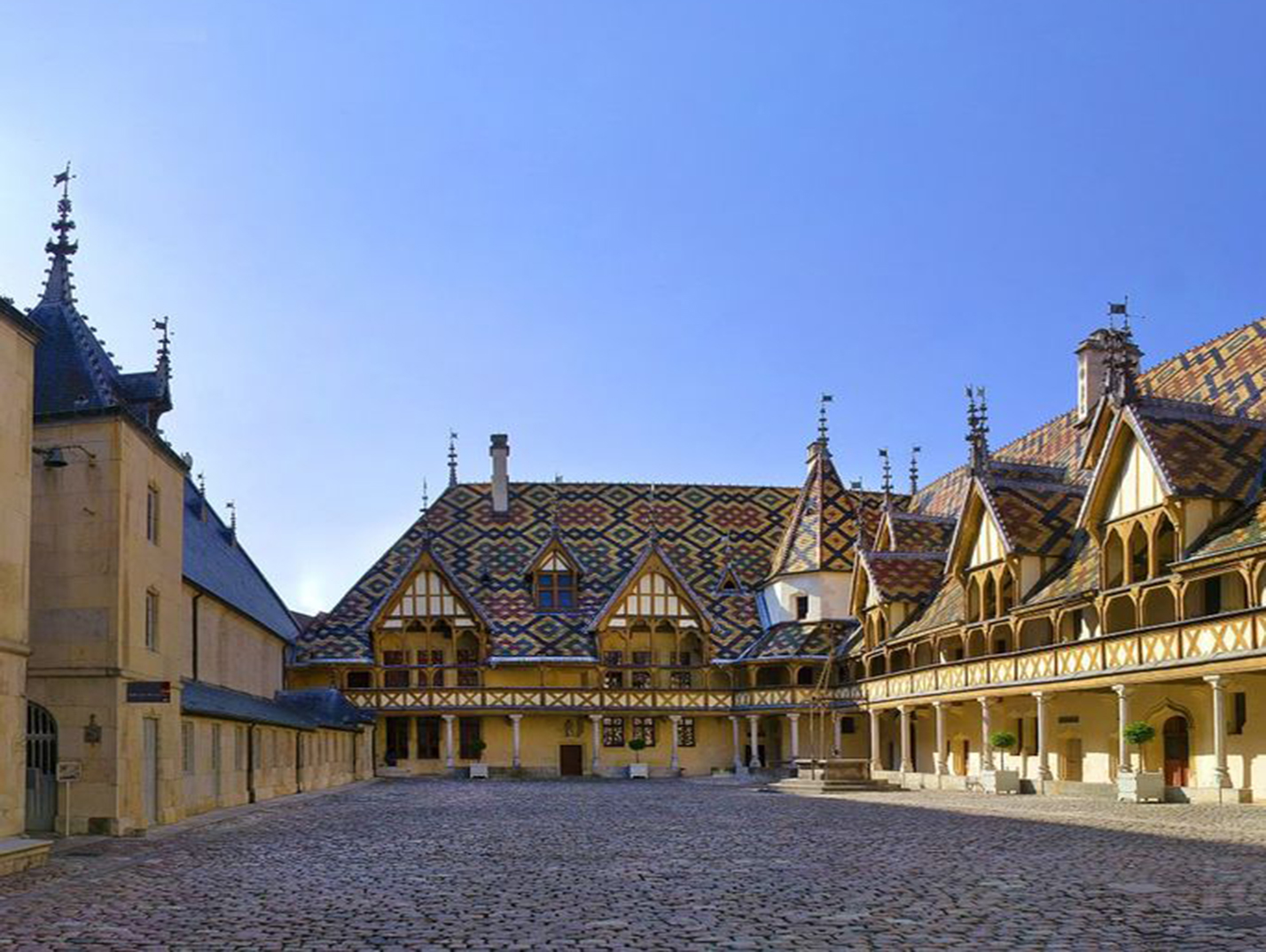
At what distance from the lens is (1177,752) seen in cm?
3347

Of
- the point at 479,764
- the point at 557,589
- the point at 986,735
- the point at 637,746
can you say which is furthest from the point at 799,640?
the point at 986,735

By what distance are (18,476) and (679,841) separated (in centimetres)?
957

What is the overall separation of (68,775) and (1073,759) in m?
Answer: 25.3

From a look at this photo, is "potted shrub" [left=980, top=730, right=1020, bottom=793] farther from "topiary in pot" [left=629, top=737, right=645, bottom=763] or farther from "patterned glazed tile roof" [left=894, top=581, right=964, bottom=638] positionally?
"topiary in pot" [left=629, top=737, right=645, bottom=763]

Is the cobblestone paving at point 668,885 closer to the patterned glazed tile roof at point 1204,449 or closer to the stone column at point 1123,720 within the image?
the stone column at point 1123,720

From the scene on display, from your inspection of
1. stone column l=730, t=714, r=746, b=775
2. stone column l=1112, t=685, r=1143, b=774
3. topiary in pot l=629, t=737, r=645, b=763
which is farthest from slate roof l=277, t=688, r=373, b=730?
stone column l=1112, t=685, r=1143, b=774

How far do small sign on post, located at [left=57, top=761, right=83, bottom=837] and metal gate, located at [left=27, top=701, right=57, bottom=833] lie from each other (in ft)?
1.16

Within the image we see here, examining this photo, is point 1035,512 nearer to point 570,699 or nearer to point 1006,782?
point 1006,782

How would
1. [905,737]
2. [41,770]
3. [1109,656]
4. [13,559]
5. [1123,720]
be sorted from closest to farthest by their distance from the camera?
[13,559], [41,770], [1123,720], [1109,656], [905,737]

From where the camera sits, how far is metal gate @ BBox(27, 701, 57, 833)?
22.3 meters

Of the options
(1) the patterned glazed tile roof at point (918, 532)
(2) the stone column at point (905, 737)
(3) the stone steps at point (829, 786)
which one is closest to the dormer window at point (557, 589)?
(1) the patterned glazed tile roof at point (918, 532)

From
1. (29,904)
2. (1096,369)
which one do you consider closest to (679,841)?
(29,904)

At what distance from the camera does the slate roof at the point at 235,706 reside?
95.7 ft

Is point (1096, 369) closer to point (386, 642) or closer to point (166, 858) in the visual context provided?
point (386, 642)
